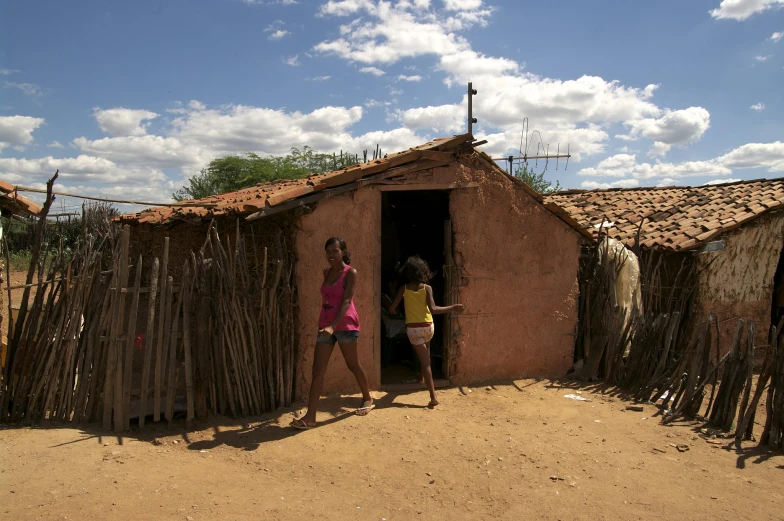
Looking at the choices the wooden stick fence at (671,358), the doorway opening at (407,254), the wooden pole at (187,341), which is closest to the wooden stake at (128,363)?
the wooden pole at (187,341)

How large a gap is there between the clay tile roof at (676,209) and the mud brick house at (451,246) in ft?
2.31

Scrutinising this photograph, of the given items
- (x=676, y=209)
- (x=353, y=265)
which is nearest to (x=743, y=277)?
(x=676, y=209)

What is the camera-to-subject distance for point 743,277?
9.04 meters

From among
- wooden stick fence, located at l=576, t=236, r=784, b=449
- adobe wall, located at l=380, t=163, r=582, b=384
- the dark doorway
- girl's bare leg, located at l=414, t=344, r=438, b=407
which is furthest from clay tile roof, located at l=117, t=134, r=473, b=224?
the dark doorway

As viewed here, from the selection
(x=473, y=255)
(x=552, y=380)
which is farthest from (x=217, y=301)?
(x=552, y=380)

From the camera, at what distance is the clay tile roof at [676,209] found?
8875mm

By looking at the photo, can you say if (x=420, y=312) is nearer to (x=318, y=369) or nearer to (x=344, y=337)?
(x=344, y=337)

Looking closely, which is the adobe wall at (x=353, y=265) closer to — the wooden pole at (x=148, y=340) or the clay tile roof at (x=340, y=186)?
the clay tile roof at (x=340, y=186)

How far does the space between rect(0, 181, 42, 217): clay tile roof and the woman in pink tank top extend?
281 centimetres

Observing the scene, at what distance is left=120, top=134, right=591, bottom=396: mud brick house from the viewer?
551 cm

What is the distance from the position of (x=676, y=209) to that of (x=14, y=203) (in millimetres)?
10760

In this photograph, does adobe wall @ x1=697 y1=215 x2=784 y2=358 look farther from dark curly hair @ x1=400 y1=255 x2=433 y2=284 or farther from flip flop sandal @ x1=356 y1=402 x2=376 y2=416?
flip flop sandal @ x1=356 y1=402 x2=376 y2=416

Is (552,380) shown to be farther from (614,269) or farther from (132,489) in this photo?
(132,489)

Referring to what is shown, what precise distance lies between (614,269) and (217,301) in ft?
16.4
